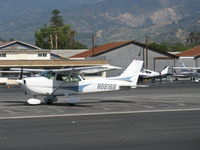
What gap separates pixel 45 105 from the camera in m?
25.8

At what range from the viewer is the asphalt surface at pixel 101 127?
44.4ft

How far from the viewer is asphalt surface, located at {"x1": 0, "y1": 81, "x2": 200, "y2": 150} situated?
44.4 ft

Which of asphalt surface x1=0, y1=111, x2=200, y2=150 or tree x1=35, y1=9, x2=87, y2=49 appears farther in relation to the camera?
tree x1=35, y1=9, x2=87, y2=49

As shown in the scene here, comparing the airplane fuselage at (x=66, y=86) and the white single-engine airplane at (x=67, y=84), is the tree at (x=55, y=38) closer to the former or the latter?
the white single-engine airplane at (x=67, y=84)

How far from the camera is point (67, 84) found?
26.1m

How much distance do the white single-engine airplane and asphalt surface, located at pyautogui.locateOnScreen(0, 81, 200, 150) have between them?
1.06 metres

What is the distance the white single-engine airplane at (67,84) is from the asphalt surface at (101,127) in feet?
3.49

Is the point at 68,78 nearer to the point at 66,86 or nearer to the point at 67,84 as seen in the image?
the point at 67,84

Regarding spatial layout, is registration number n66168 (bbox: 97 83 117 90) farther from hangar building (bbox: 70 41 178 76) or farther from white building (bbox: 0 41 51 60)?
white building (bbox: 0 41 51 60)

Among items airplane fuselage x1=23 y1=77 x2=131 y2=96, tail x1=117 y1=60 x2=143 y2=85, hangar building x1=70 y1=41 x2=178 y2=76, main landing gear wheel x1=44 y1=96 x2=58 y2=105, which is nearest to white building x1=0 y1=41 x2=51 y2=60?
hangar building x1=70 y1=41 x2=178 y2=76

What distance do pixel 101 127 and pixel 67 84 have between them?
955cm

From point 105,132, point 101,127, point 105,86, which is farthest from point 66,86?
point 105,132

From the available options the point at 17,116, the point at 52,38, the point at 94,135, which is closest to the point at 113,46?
the point at 52,38

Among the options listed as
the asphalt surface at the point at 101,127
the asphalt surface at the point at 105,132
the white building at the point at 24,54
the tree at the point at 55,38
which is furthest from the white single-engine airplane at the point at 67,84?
the tree at the point at 55,38
